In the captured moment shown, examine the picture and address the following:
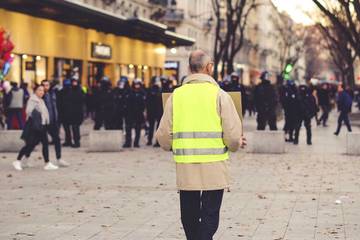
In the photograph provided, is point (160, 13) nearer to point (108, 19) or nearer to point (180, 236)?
point (108, 19)

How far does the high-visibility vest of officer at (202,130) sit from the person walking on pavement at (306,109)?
16972 millimetres

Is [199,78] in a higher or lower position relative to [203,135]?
higher

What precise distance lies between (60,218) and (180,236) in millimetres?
1882

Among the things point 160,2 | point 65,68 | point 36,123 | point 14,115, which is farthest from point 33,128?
point 160,2

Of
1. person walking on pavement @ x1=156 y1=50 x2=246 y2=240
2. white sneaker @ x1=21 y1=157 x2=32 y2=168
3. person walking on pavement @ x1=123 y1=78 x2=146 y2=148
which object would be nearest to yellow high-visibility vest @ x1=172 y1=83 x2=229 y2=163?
person walking on pavement @ x1=156 y1=50 x2=246 y2=240

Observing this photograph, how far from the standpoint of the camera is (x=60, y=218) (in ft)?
32.9

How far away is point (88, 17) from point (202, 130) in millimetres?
28179

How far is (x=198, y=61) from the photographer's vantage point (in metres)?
6.62

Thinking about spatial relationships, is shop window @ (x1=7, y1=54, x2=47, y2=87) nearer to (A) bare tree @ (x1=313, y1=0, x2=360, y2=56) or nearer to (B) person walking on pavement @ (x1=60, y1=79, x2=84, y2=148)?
(B) person walking on pavement @ (x1=60, y1=79, x2=84, y2=148)

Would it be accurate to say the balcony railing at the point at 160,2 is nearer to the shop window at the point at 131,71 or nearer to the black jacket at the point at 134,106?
the shop window at the point at 131,71

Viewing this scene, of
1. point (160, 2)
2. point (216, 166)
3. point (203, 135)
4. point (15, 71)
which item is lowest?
point (216, 166)

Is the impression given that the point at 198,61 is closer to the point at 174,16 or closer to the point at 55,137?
the point at 55,137

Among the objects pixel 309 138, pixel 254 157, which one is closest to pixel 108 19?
pixel 309 138

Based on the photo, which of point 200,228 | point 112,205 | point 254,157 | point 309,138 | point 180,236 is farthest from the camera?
point 309,138
